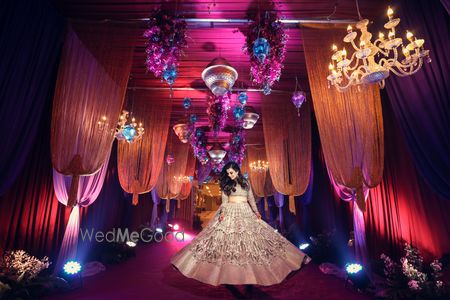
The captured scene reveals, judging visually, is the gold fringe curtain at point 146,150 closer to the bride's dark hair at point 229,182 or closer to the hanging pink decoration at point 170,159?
the bride's dark hair at point 229,182

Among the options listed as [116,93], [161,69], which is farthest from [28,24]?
[161,69]

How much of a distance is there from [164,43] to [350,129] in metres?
2.66

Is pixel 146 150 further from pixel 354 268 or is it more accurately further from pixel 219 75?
pixel 354 268

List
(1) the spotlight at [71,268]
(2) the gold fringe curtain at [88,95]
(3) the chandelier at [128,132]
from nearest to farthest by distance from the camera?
(2) the gold fringe curtain at [88,95] < (1) the spotlight at [71,268] < (3) the chandelier at [128,132]

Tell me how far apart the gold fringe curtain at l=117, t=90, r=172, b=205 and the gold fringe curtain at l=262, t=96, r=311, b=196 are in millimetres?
2331

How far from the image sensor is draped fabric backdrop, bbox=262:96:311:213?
5.39m

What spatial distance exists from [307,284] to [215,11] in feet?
16.4

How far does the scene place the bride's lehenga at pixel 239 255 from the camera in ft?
10.3

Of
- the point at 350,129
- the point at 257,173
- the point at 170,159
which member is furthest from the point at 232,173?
the point at 257,173

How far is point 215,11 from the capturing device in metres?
3.50

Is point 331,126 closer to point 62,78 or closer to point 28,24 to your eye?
point 62,78

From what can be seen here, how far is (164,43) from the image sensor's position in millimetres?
3057

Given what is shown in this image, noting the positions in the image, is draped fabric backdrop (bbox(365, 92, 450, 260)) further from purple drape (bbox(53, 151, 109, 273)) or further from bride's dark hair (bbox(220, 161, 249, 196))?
purple drape (bbox(53, 151, 109, 273))

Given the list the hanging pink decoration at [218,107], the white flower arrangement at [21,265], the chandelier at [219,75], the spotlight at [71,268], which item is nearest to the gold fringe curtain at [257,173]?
the hanging pink decoration at [218,107]
